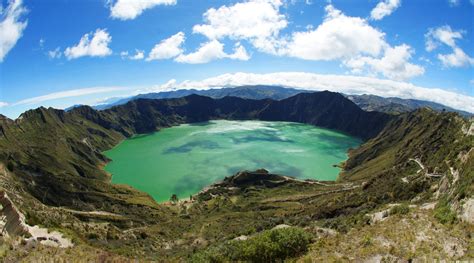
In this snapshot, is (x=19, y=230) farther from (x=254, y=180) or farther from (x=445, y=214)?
(x=254, y=180)

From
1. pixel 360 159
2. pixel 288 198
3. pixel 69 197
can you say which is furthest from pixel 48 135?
pixel 360 159

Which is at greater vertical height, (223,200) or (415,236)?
(415,236)

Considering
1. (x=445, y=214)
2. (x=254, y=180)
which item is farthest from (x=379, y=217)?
(x=254, y=180)

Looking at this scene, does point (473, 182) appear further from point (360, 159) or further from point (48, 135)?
point (48, 135)

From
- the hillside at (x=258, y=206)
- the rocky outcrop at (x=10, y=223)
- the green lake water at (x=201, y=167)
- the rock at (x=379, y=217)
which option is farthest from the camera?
the green lake water at (x=201, y=167)

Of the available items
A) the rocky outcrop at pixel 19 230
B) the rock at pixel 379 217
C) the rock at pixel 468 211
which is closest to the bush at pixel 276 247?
the rock at pixel 379 217

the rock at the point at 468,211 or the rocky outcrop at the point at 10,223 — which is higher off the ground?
the rock at the point at 468,211

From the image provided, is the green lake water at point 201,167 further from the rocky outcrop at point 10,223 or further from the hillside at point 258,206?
the rocky outcrop at point 10,223
